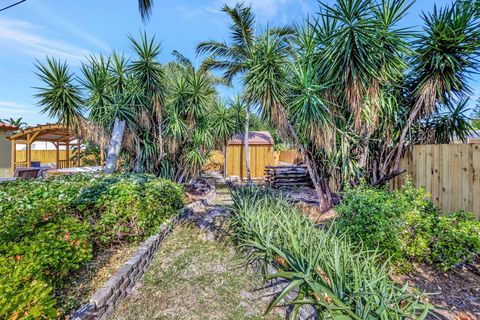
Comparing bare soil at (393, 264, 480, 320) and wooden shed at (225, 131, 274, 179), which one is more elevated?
wooden shed at (225, 131, 274, 179)

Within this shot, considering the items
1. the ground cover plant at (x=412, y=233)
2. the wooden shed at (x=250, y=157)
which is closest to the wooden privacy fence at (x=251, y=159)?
the wooden shed at (x=250, y=157)

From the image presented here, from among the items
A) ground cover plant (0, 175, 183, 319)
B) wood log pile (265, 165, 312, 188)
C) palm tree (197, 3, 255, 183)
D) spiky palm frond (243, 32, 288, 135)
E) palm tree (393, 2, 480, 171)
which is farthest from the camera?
palm tree (197, 3, 255, 183)

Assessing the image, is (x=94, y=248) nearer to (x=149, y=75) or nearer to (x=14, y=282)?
(x=14, y=282)

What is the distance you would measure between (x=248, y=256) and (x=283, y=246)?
94 cm

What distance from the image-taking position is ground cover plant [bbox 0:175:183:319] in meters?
1.63

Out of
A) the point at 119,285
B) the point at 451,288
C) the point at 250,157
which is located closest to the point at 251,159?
the point at 250,157

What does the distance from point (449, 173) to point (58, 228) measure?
6.03 metres

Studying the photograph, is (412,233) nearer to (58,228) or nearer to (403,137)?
(403,137)

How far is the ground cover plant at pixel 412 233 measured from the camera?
3.00 metres

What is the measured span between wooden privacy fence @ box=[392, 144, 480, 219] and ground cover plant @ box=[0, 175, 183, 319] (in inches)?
201

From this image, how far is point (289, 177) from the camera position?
10305 millimetres

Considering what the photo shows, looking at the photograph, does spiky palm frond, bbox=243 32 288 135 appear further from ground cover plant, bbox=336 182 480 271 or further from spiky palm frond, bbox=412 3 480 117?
ground cover plant, bbox=336 182 480 271

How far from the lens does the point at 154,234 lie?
412 cm

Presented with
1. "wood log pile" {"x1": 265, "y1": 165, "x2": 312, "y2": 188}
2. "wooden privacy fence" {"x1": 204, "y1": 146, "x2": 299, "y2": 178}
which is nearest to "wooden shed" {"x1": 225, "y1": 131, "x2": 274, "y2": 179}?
"wooden privacy fence" {"x1": 204, "y1": 146, "x2": 299, "y2": 178}
